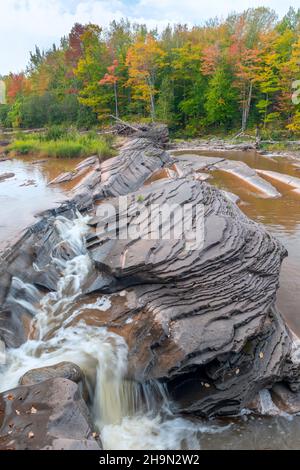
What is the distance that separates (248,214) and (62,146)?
1026cm

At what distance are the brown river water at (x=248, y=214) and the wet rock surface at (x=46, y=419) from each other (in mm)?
1652

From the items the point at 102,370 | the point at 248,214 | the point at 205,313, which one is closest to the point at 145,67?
the point at 248,214

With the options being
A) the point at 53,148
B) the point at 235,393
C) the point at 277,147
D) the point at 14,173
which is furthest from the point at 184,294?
the point at 277,147

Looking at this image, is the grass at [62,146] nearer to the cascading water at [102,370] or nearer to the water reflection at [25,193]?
the water reflection at [25,193]

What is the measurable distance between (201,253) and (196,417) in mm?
2509

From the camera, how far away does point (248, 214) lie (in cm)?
1112

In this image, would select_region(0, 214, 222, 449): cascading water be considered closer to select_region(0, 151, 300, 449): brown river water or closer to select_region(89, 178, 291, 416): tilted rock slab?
select_region(89, 178, 291, 416): tilted rock slab

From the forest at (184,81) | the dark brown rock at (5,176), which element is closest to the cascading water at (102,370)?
the dark brown rock at (5,176)

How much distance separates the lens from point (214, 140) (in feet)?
88.8

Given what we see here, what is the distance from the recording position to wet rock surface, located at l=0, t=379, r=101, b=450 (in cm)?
329

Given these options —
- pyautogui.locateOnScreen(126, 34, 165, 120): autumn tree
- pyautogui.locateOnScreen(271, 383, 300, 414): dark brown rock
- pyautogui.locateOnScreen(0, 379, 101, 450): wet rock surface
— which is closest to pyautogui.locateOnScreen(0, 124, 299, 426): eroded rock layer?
pyautogui.locateOnScreen(271, 383, 300, 414): dark brown rock

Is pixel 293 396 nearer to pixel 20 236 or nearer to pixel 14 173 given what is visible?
pixel 20 236

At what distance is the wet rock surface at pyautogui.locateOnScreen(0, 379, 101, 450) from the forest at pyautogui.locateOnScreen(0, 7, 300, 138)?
25.5m

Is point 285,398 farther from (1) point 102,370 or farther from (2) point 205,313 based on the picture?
(1) point 102,370
